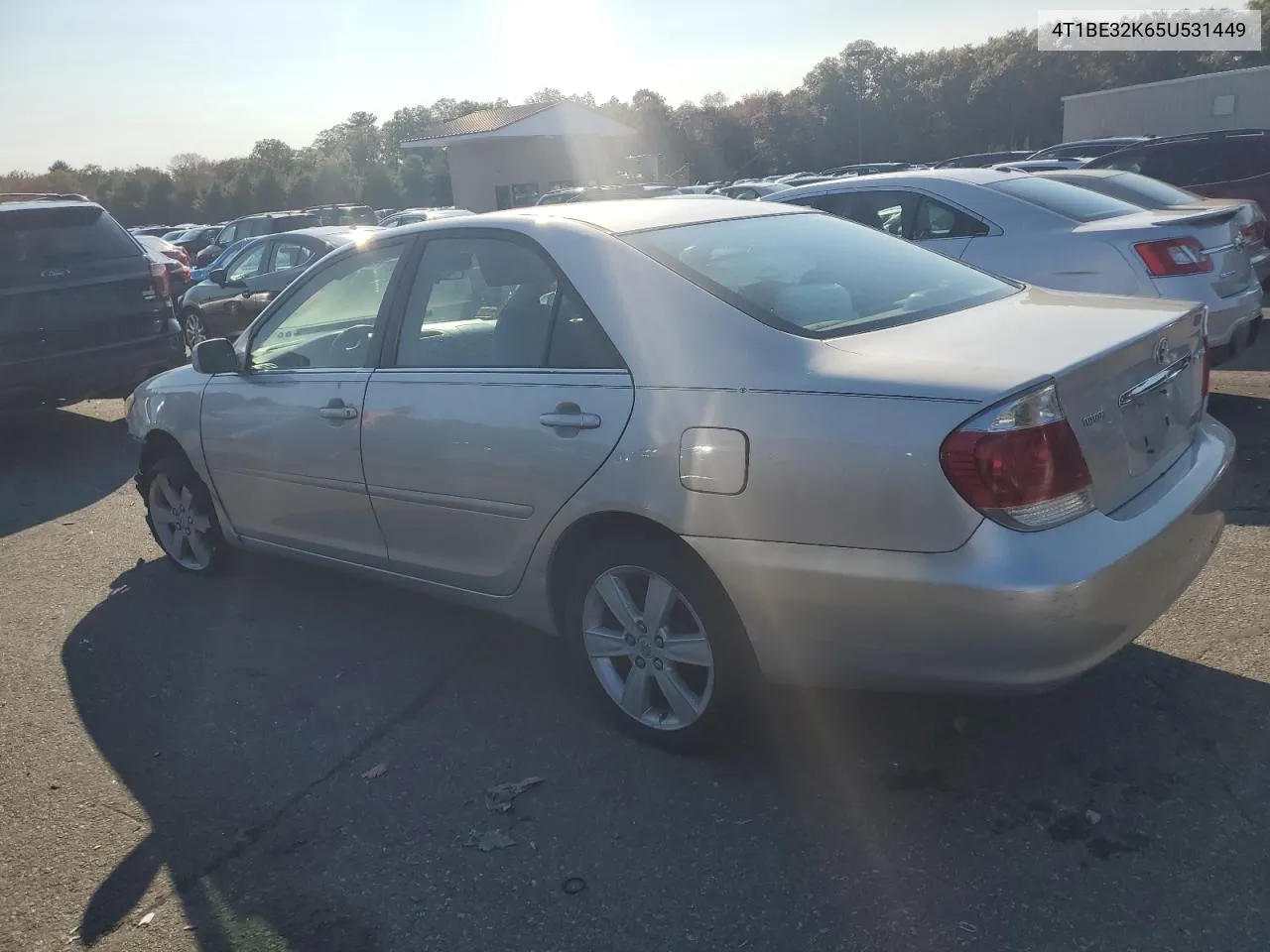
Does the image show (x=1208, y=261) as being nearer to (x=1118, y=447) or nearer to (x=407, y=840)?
(x=1118, y=447)

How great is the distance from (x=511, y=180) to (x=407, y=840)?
44613 millimetres

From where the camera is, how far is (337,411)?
4309 millimetres

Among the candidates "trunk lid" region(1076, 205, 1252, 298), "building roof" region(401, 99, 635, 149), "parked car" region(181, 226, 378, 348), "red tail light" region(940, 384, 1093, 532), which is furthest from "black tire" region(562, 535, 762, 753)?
"building roof" region(401, 99, 635, 149)

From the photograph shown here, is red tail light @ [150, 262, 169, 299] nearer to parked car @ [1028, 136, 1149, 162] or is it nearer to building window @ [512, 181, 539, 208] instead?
parked car @ [1028, 136, 1149, 162]

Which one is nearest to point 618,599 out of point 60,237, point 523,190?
point 60,237

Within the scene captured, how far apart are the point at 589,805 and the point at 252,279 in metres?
10.4

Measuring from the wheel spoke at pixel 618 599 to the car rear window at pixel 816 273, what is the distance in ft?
3.04

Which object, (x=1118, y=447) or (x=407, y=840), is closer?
(x=1118, y=447)

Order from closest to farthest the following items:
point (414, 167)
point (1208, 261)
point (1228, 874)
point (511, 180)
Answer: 1. point (1228, 874)
2. point (1208, 261)
3. point (511, 180)
4. point (414, 167)

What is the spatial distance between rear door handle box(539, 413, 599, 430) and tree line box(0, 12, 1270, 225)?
51.5 m

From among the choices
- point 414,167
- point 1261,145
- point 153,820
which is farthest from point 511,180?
point 153,820

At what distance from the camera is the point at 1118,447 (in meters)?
2.97

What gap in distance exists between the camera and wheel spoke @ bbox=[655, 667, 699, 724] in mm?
3422

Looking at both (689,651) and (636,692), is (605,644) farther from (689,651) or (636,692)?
(689,651)
